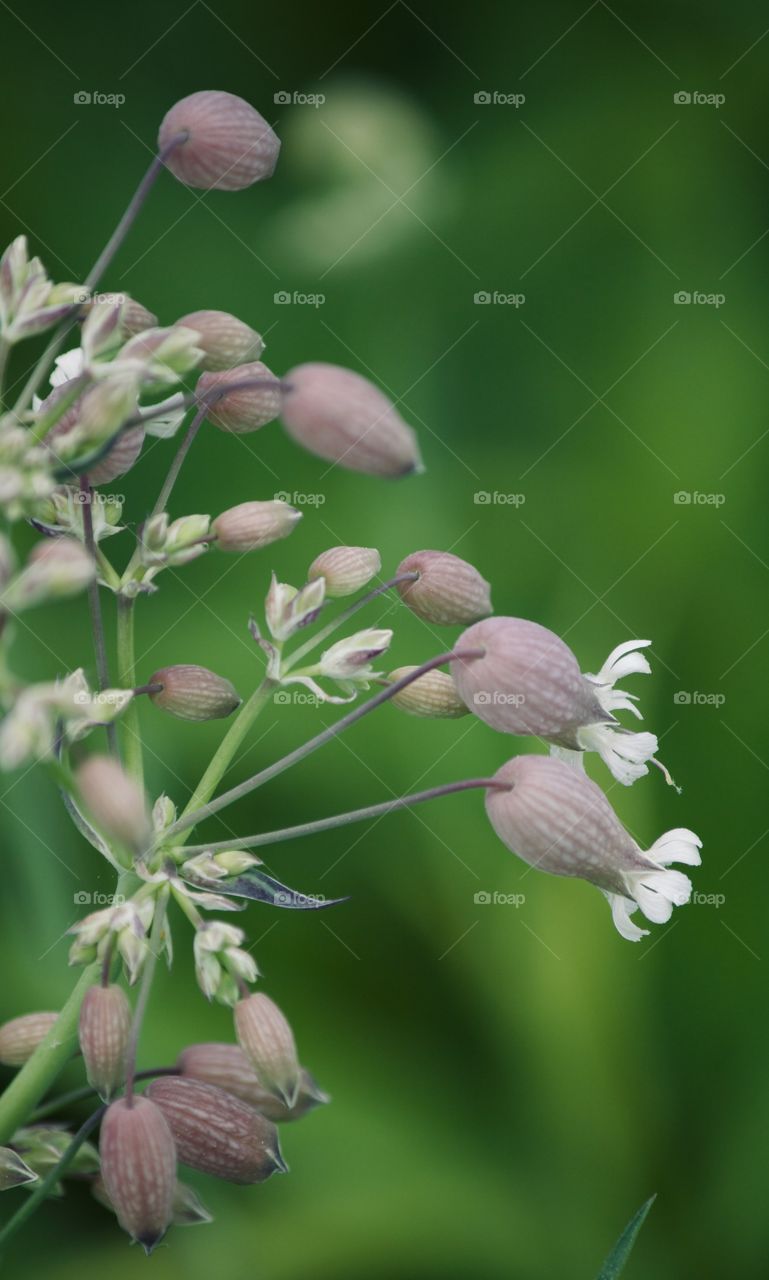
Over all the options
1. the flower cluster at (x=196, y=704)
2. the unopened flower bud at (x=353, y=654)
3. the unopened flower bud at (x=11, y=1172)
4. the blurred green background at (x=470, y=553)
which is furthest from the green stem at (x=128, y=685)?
the blurred green background at (x=470, y=553)

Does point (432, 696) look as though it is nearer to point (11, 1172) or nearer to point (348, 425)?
point (348, 425)

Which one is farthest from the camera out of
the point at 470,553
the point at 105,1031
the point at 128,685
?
the point at 470,553

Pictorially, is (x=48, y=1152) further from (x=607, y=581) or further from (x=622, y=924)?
(x=607, y=581)

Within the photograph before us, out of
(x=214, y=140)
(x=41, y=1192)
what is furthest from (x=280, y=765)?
(x=214, y=140)

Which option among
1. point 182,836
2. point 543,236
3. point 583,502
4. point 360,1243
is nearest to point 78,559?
point 182,836

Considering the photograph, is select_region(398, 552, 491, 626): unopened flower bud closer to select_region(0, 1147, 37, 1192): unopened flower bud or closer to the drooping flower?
the drooping flower

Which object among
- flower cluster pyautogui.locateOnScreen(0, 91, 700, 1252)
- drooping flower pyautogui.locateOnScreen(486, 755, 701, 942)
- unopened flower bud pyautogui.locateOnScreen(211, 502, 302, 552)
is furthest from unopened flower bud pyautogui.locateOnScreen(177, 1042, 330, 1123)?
unopened flower bud pyautogui.locateOnScreen(211, 502, 302, 552)

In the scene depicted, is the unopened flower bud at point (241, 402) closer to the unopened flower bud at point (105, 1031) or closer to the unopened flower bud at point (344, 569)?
the unopened flower bud at point (344, 569)
